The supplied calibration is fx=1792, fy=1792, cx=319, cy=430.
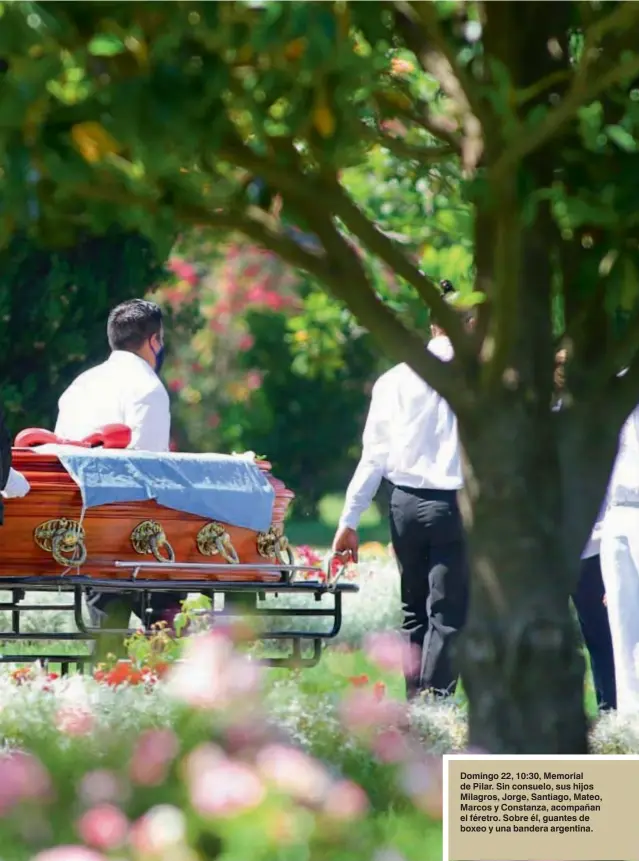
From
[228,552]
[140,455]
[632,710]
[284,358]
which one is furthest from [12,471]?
[284,358]

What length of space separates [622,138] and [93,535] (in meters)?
3.86

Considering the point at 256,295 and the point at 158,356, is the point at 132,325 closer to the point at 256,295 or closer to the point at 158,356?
the point at 158,356

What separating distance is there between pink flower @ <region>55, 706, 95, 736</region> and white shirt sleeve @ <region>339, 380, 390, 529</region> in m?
2.04

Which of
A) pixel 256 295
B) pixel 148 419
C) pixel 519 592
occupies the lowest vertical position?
pixel 519 592

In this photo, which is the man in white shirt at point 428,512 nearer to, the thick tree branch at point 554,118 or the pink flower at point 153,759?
the pink flower at point 153,759

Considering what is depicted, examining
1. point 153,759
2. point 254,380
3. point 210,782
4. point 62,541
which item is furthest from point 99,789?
point 254,380

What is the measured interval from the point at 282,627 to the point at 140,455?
4019mm

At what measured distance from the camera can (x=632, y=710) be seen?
22.5 feet

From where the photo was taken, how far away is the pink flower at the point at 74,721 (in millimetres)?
5797

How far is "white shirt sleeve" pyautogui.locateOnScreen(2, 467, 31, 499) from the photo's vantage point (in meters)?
7.32

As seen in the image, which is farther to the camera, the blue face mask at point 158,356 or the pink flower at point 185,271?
the pink flower at point 185,271

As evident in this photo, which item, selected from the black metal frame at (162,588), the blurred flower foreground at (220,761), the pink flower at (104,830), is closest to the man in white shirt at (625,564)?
the blurred flower foreground at (220,761)

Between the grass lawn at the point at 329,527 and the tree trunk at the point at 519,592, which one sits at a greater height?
the grass lawn at the point at 329,527

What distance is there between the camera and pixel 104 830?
14.3 feet
